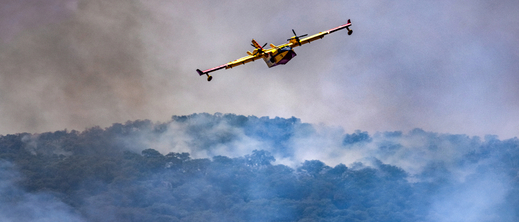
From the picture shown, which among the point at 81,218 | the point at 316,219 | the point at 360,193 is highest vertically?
the point at 360,193

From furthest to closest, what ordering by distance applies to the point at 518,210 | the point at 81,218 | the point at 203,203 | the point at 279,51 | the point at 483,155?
the point at 483,155, the point at 203,203, the point at 518,210, the point at 81,218, the point at 279,51

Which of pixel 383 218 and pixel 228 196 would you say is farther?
pixel 228 196

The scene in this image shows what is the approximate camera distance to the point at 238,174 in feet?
629

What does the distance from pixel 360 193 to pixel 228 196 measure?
39.7 m

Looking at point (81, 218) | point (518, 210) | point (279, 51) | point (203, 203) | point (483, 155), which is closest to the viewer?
point (279, 51)

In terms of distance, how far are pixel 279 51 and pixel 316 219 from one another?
88.6 meters

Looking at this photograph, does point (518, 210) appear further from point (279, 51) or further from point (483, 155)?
point (279, 51)

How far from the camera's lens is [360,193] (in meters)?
185

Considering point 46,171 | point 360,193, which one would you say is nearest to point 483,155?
point 360,193

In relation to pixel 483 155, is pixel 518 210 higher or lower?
lower

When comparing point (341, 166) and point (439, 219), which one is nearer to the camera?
point (439, 219)

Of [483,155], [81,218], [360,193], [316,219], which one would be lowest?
[81,218]

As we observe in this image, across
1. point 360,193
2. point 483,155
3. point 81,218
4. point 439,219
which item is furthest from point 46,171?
point 483,155

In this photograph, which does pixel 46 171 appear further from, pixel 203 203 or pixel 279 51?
pixel 279 51
